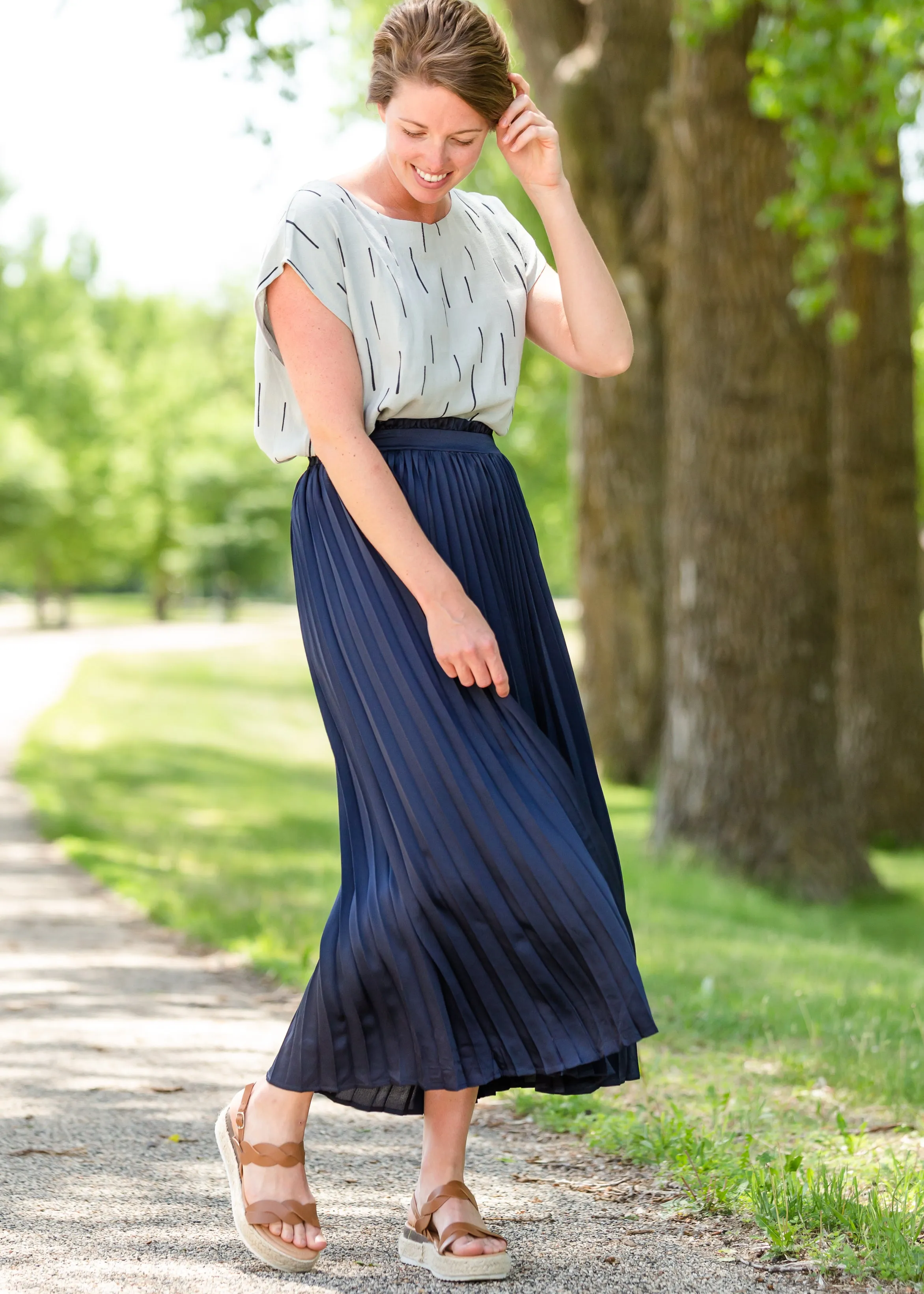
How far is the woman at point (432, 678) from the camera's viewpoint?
2.50 metres

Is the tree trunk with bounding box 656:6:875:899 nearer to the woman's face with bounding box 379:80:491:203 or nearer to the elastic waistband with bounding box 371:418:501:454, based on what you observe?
the elastic waistband with bounding box 371:418:501:454

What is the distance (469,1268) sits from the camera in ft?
8.38

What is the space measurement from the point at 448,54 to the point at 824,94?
644 cm

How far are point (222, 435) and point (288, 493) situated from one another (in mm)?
3808

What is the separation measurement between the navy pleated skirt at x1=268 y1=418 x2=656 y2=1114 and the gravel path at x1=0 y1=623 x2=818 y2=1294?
33cm

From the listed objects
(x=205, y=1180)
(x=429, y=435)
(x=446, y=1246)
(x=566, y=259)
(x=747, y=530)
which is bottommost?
(x=205, y=1180)

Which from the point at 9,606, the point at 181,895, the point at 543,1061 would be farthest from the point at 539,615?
the point at 9,606

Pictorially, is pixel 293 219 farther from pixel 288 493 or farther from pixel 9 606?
pixel 9 606

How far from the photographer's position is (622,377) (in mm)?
12500

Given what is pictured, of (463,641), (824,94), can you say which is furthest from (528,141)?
(824,94)

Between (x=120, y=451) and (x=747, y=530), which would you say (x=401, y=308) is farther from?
(x=120, y=451)

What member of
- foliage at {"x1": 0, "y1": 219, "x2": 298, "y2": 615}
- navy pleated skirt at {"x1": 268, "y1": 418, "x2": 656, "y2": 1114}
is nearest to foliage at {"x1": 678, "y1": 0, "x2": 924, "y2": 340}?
navy pleated skirt at {"x1": 268, "y1": 418, "x2": 656, "y2": 1114}

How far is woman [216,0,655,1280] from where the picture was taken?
8.21 feet

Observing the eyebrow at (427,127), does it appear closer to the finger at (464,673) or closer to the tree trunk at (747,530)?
the finger at (464,673)
